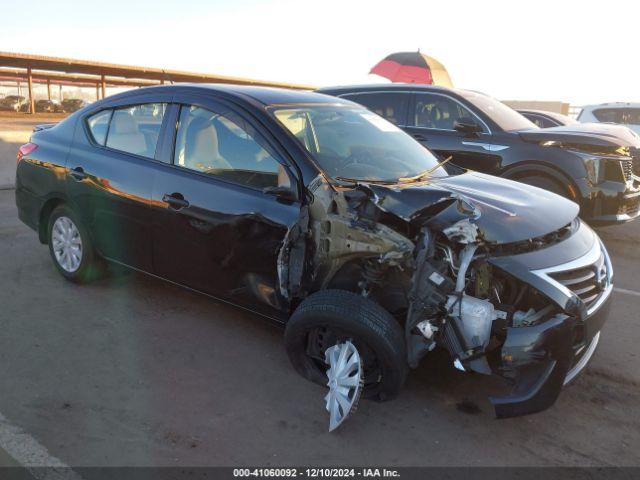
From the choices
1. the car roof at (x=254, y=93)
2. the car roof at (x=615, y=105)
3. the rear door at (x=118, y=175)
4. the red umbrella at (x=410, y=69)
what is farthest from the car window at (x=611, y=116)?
the rear door at (x=118, y=175)

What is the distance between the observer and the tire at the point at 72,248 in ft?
14.8

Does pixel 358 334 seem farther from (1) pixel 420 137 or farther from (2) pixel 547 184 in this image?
(1) pixel 420 137

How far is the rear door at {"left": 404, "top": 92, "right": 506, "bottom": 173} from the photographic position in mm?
6633

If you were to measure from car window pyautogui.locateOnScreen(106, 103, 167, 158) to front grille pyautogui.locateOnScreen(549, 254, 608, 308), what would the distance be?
9.29 feet

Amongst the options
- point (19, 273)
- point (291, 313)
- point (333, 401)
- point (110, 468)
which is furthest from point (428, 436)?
point (19, 273)

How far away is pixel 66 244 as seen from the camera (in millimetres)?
4684

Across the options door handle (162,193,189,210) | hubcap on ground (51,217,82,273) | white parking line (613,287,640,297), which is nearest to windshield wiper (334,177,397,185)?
door handle (162,193,189,210)

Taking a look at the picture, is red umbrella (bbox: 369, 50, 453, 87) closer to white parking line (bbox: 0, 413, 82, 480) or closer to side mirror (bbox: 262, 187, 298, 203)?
side mirror (bbox: 262, 187, 298, 203)

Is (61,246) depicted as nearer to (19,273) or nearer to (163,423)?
(19,273)

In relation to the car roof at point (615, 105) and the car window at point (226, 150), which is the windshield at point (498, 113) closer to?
the car window at point (226, 150)

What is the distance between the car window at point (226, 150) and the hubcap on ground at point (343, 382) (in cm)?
106

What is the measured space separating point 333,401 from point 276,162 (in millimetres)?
1464

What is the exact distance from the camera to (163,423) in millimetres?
2848

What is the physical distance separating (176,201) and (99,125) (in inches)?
51.7
